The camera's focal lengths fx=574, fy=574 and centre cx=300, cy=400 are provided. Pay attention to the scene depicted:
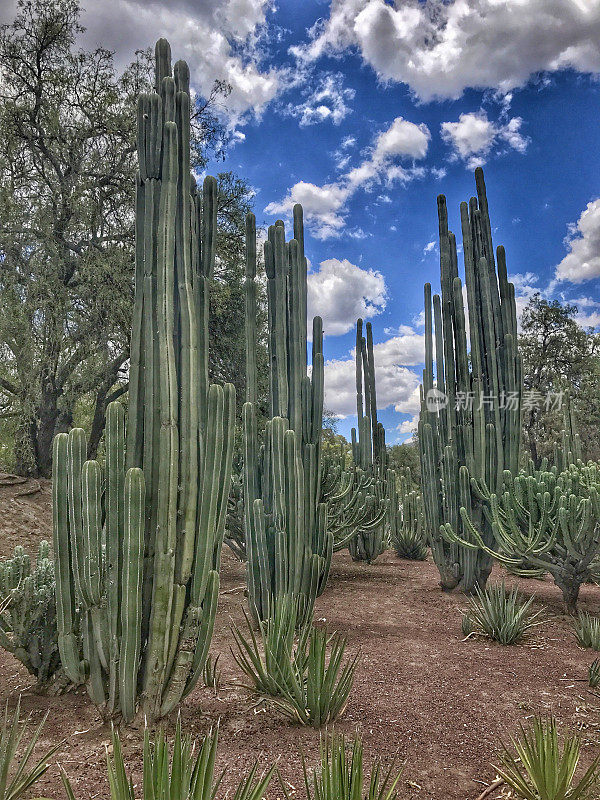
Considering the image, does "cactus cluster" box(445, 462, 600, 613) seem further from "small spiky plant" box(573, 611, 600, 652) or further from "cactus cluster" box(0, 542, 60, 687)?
"cactus cluster" box(0, 542, 60, 687)

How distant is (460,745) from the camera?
10.5ft

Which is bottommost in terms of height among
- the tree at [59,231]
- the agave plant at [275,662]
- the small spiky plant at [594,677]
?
the small spiky plant at [594,677]

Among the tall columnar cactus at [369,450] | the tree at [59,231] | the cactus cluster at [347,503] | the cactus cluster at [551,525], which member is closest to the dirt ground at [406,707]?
the cactus cluster at [551,525]

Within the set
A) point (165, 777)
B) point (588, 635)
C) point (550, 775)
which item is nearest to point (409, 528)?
point (588, 635)

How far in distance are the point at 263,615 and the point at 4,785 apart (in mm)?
3348

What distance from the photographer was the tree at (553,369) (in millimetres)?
22391

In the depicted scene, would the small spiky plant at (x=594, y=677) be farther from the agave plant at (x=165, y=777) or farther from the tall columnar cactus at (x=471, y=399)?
the agave plant at (x=165, y=777)

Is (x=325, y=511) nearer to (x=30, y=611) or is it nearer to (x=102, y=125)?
(x=30, y=611)

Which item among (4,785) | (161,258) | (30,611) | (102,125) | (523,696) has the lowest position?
(523,696)

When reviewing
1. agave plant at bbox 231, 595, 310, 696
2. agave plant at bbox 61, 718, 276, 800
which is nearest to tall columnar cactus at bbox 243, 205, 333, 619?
agave plant at bbox 231, 595, 310, 696

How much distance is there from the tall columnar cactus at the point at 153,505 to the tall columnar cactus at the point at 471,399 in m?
4.35

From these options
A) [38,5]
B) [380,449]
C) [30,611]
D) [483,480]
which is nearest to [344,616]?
[483,480]

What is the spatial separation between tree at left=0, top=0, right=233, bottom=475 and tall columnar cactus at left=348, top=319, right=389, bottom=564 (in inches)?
193

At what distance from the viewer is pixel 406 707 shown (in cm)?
368
